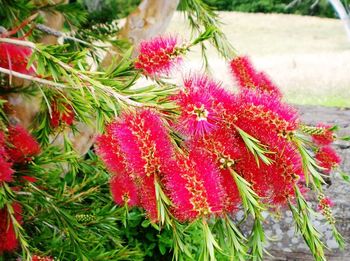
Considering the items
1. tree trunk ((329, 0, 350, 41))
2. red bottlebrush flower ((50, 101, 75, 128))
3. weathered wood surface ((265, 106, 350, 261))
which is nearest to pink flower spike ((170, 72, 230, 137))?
red bottlebrush flower ((50, 101, 75, 128))

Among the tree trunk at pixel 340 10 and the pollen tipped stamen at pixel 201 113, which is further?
the tree trunk at pixel 340 10

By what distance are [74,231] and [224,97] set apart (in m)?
0.79

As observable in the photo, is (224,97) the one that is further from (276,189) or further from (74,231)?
(74,231)

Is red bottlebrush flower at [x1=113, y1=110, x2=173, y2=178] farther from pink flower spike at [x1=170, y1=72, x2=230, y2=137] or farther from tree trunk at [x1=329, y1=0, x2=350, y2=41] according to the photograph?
tree trunk at [x1=329, y1=0, x2=350, y2=41]

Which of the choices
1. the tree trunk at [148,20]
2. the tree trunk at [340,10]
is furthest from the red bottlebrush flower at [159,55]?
the tree trunk at [340,10]

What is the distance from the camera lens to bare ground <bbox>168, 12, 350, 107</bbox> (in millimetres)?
6797

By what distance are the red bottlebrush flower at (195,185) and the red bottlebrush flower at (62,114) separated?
539 mm

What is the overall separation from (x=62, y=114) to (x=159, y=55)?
1.60 ft

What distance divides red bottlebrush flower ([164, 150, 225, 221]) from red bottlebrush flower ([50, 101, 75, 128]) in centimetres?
54

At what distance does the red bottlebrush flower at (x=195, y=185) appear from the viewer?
2.02 ft

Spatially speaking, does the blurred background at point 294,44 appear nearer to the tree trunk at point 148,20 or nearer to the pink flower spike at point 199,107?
the tree trunk at point 148,20

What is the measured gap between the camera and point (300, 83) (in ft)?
23.5

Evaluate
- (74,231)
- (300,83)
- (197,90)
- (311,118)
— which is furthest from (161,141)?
(300,83)

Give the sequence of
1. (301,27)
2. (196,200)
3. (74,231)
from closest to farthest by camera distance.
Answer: (196,200), (74,231), (301,27)
